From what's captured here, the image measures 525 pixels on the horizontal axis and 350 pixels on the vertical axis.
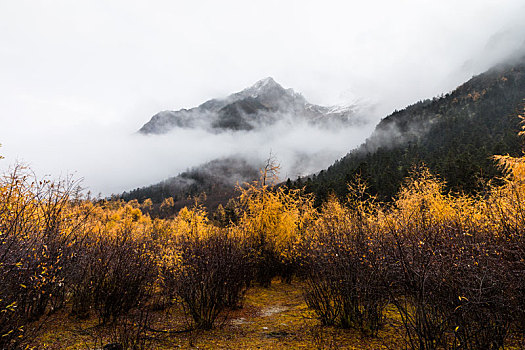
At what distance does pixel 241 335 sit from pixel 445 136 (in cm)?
10798

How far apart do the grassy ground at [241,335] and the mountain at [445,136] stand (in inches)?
1420

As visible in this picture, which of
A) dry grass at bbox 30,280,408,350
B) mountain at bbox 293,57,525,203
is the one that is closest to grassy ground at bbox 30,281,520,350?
dry grass at bbox 30,280,408,350

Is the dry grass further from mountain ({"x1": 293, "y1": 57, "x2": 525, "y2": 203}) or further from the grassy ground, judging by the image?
mountain ({"x1": 293, "y1": 57, "x2": 525, "y2": 203})

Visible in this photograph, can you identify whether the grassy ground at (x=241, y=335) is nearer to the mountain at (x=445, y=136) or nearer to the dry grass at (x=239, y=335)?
the dry grass at (x=239, y=335)

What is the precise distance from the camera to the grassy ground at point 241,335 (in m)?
4.86

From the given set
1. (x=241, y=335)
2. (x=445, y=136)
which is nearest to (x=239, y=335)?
(x=241, y=335)

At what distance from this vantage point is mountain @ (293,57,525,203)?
4831cm

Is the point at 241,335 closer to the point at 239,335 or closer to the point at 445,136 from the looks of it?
the point at 239,335

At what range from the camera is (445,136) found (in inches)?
3546

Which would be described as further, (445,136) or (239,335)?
(445,136)

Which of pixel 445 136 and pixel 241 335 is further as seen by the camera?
pixel 445 136

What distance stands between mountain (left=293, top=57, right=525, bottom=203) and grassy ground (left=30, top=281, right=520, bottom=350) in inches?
1420

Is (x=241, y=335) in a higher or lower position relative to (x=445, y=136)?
lower

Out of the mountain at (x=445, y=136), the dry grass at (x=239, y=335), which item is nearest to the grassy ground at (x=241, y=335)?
the dry grass at (x=239, y=335)
